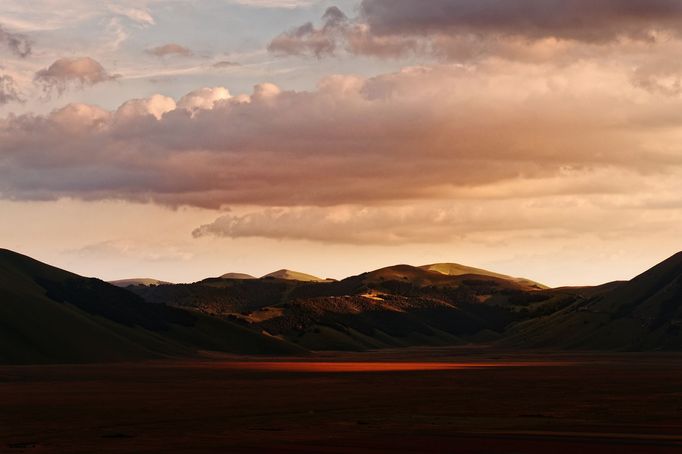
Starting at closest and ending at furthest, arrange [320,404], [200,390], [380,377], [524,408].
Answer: [524,408]
[320,404]
[200,390]
[380,377]

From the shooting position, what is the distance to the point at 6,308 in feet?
633

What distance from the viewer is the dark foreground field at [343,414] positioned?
5716cm

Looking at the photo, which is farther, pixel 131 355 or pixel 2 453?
pixel 131 355

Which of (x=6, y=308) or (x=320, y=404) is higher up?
(x=6, y=308)

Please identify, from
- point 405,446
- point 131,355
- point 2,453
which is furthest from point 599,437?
point 131,355

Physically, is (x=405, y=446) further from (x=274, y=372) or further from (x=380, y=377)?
(x=274, y=372)

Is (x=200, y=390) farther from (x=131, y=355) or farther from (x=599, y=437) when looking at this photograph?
(x=131, y=355)

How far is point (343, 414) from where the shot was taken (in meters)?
77.1

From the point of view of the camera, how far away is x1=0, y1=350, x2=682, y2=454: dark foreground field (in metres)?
57.2

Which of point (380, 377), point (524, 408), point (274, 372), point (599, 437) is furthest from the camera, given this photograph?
point (274, 372)

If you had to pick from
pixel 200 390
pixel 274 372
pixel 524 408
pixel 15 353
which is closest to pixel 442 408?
pixel 524 408

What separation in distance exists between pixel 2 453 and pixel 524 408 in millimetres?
37806

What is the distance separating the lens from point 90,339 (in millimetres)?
197000

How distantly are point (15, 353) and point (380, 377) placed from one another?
2722 inches
